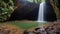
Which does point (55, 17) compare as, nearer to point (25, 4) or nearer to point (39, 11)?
point (39, 11)

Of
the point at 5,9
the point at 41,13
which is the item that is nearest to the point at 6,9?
the point at 5,9

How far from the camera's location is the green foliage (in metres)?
2.15

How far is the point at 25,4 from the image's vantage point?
2.19 m

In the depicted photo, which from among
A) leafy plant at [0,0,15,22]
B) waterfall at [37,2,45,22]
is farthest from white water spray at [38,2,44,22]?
leafy plant at [0,0,15,22]

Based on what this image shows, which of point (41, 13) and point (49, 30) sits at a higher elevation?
point (41, 13)

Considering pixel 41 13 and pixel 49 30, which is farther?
pixel 41 13

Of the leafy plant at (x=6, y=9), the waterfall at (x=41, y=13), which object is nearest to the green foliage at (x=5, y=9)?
the leafy plant at (x=6, y=9)

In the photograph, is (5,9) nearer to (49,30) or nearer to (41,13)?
(41,13)

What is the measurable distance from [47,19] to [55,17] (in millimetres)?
139

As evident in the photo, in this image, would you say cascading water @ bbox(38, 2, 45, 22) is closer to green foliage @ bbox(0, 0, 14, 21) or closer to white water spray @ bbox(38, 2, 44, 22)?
white water spray @ bbox(38, 2, 44, 22)

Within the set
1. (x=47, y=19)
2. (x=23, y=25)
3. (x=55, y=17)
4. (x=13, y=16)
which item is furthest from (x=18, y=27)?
(x=55, y=17)

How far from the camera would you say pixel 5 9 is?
2.16m

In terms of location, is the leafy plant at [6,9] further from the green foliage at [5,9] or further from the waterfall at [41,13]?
the waterfall at [41,13]

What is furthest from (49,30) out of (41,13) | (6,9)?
(6,9)
